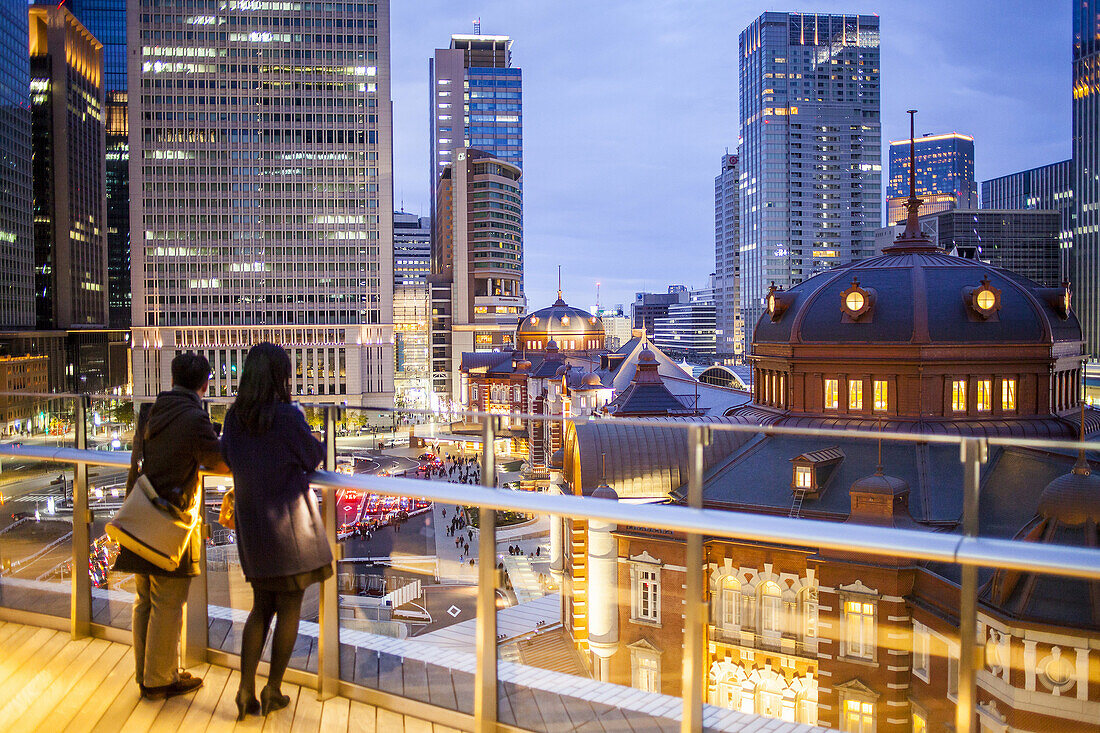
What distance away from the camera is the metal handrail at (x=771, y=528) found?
9.78 ft

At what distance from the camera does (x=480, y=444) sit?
416 centimetres

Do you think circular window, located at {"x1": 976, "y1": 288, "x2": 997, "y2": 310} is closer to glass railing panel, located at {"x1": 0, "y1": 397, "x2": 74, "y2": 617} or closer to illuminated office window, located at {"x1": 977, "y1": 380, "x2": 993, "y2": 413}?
illuminated office window, located at {"x1": 977, "y1": 380, "x2": 993, "y2": 413}

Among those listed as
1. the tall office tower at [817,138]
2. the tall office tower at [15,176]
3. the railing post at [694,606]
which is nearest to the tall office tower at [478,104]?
the tall office tower at [817,138]

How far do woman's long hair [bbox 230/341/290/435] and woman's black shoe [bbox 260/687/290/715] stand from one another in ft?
5.15

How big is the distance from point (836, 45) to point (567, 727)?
13976 centimetres

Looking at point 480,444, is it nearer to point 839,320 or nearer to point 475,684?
point 475,684

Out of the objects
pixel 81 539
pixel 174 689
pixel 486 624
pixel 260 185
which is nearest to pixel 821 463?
pixel 486 624

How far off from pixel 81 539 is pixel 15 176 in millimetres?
103358

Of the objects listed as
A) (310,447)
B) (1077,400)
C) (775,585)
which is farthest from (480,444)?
(1077,400)

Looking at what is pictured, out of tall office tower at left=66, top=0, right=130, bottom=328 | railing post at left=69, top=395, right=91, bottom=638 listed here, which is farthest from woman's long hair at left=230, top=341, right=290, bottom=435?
tall office tower at left=66, top=0, right=130, bottom=328

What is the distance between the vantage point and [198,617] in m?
5.27

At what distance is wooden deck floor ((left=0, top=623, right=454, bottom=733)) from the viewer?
4.40 meters

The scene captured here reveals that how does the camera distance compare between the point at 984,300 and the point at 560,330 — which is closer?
the point at 984,300

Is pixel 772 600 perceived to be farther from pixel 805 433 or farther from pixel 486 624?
pixel 486 624
